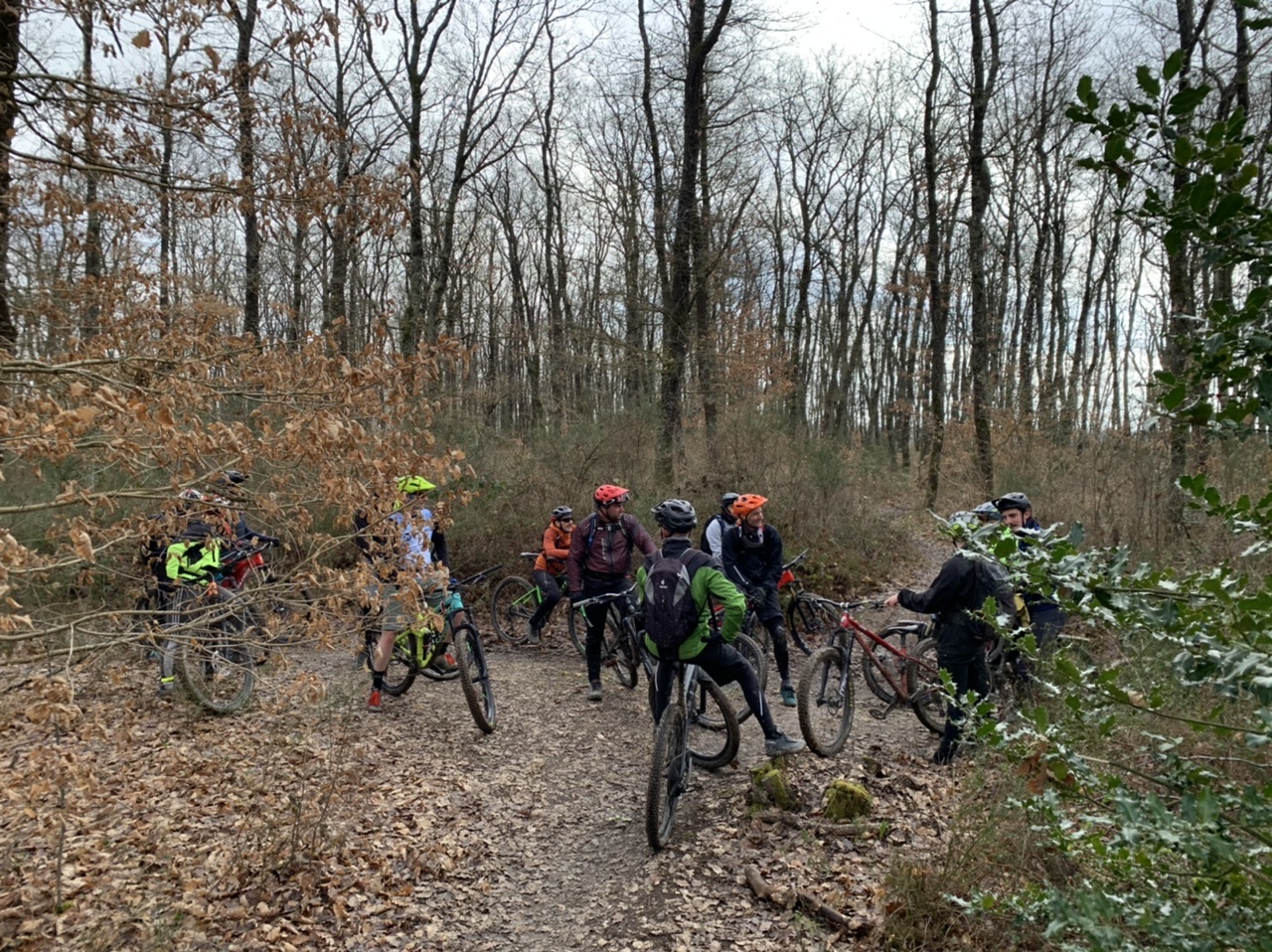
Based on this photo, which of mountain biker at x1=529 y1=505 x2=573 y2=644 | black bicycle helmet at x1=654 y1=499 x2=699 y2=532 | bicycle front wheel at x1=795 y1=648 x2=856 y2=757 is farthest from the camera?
mountain biker at x1=529 y1=505 x2=573 y2=644

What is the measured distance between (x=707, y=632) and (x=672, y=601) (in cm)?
34

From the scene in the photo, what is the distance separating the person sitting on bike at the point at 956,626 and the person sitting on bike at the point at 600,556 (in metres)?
2.76

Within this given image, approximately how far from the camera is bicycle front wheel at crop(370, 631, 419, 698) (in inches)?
271

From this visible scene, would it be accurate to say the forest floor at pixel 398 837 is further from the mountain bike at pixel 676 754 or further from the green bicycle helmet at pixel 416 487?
the green bicycle helmet at pixel 416 487

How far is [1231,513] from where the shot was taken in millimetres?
1817

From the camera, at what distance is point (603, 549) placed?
7.54m

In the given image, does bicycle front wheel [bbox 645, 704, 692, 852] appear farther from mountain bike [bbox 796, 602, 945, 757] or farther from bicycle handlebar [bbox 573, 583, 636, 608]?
bicycle handlebar [bbox 573, 583, 636, 608]

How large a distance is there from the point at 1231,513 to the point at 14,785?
4294 mm

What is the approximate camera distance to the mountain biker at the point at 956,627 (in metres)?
5.38

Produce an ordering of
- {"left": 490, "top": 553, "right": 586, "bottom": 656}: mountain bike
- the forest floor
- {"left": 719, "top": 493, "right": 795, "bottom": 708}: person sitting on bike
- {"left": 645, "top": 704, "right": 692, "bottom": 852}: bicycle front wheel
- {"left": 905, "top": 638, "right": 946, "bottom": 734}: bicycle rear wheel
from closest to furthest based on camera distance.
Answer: the forest floor < {"left": 645, "top": 704, "right": 692, "bottom": 852}: bicycle front wheel < {"left": 905, "top": 638, "right": 946, "bottom": 734}: bicycle rear wheel < {"left": 719, "top": 493, "right": 795, "bottom": 708}: person sitting on bike < {"left": 490, "top": 553, "right": 586, "bottom": 656}: mountain bike

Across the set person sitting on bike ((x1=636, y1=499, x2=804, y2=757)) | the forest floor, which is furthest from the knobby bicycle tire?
person sitting on bike ((x1=636, y1=499, x2=804, y2=757))

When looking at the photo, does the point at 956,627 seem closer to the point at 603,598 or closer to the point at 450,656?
the point at 603,598

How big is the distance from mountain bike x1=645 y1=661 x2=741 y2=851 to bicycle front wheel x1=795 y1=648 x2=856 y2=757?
727 mm

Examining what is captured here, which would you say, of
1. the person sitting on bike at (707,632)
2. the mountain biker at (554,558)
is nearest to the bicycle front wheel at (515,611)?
the mountain biker at (554,558)
